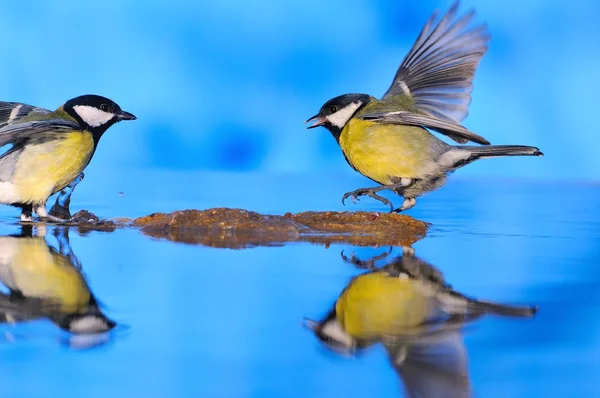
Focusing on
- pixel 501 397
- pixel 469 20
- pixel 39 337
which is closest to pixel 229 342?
pixel 39 337

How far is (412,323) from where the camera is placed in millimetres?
1655

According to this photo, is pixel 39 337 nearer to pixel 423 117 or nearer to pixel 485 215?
pixel 423 117

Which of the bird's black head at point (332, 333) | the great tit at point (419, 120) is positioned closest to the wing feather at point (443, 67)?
the great tit at point (419, 120)

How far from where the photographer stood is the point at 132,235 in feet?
10.7

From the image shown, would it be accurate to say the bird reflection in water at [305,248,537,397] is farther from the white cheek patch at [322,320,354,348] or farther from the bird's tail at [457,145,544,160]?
the bird's tail at [457,145,544,160]

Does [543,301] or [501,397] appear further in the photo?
[543,301]

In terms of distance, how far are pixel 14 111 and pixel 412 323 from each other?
3.11 meters

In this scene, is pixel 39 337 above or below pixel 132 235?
below

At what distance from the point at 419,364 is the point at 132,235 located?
6.94 feet

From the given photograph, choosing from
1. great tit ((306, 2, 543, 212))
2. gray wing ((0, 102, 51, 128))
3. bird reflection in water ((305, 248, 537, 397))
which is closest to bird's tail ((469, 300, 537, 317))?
bird reflection in water ((305, 248, 537, 397))

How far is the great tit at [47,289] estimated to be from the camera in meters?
1.67

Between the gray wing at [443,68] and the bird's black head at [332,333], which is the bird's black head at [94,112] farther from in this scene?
the bird's black head at [332,333]

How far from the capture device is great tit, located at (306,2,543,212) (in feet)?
11.9

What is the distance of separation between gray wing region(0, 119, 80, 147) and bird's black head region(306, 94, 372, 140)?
47.0 inches
